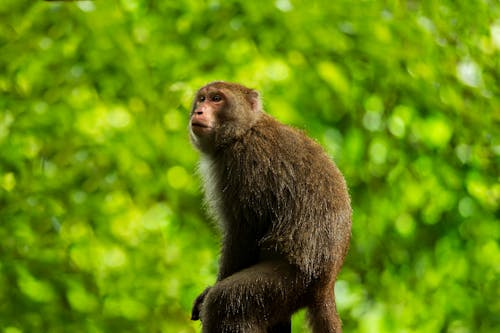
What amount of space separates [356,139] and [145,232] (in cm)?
188

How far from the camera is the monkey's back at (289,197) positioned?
4.14m

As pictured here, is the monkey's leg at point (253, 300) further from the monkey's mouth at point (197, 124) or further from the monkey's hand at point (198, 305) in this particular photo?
the monkey's mouth at point (197, 124)

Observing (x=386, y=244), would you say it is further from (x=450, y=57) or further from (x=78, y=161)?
(x=78, y=161)

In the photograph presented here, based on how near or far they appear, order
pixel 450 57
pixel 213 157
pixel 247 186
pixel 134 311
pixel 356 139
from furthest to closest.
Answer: pixel 450 57 → pixel 356 139 → pixel 134 311 → pixel 213 157 → pixel 247 186

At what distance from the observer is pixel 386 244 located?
7.02 m

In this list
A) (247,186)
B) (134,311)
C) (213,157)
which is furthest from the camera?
(134,311)

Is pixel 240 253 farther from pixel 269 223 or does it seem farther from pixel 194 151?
pixel 194 151

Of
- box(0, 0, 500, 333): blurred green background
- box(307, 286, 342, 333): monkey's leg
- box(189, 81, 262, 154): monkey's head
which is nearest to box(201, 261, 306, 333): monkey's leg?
box(307, 286, 342, 333): monkey's leg

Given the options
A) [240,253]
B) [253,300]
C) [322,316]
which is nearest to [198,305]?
[240,253]

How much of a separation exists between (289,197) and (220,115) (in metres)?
0.67

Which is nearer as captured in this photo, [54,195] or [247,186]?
[247,186]

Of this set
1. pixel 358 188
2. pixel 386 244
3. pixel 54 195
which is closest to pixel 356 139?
pixel 358 188

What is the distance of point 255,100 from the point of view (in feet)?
15.5

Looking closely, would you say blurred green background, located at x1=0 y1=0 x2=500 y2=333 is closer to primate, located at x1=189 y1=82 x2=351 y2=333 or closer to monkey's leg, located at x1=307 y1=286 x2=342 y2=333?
primate, located at x1=189 y1=82 x2=351 y2=333
